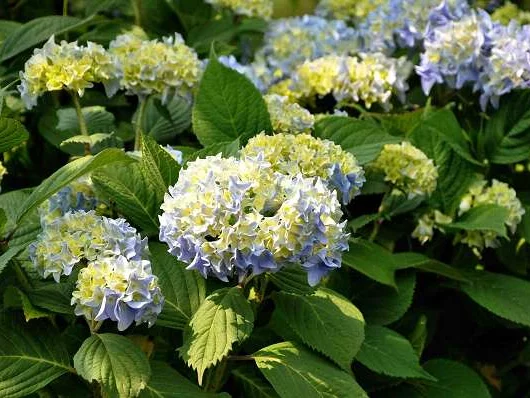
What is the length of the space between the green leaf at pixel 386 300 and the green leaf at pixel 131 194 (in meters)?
0.51

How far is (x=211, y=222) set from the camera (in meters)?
1.36

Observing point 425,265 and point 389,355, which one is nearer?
point 389,355

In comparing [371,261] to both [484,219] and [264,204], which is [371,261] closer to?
[484,219]

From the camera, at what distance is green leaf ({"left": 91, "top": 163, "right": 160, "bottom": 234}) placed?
65.7 inches

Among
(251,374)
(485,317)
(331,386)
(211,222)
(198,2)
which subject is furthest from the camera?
Answer: (198,2)

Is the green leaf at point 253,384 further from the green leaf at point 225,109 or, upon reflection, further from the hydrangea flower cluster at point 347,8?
the hydrangea flower cluster at point 347,8

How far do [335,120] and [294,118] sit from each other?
9 cm

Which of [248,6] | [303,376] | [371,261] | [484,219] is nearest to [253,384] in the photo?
[303,376]

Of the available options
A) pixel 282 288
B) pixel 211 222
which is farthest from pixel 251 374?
pixel 211 222

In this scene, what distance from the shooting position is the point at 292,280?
158 cm

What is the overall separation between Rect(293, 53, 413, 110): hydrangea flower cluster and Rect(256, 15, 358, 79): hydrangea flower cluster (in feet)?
0.71

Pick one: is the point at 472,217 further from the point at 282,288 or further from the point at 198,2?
the point at 198,2

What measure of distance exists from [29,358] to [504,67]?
48.7 inches

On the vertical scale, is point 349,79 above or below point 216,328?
below
